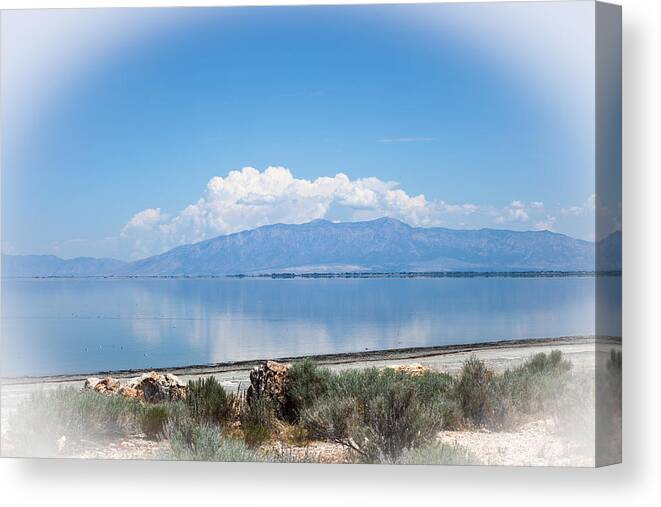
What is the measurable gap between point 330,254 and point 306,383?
1.13 m

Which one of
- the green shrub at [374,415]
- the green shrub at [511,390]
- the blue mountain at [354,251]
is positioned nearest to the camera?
the green shrub at [511,390]

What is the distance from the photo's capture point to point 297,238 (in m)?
10.6

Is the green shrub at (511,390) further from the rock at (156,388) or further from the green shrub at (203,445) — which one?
the rock at (156,388)

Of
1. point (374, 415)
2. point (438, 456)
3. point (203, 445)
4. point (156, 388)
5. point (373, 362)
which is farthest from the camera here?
point (156, 388)

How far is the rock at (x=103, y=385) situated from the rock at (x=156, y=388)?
0.09m

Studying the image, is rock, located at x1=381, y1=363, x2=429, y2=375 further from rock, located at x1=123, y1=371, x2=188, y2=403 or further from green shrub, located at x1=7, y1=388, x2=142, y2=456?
green shrub, located at x1=7, y1=388, x2=142, y2=456

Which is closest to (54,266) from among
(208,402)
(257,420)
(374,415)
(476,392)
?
(208,402)

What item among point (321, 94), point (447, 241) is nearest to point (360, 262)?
point (447, 241)

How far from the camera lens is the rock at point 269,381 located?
10406 mm

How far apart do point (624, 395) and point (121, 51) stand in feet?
16.5

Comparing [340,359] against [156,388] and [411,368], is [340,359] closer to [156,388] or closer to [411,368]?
[411,368]

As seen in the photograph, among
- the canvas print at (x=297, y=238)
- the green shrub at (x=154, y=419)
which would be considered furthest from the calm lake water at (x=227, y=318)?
the green shrub at (x=154, y=419)

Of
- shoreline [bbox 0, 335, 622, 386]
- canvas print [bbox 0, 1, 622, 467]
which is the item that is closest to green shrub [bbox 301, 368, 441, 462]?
canvas print [bbox 0, 1, 622, 467]

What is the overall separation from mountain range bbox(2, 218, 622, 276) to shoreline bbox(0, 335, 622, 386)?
2.10 feet
